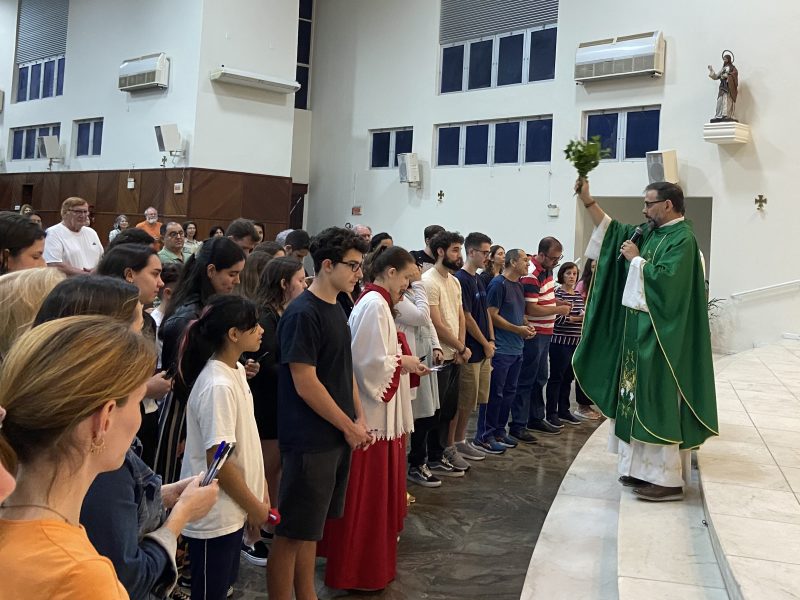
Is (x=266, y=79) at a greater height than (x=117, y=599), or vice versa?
(x=266, y=79)

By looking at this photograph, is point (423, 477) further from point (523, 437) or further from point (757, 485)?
point (757, 485)

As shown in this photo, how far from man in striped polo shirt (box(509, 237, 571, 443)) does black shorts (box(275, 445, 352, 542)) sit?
3.63m

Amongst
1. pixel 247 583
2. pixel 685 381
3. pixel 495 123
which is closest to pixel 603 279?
pixel 685 381

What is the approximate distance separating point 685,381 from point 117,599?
3511 mm

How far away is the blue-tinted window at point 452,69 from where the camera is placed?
13.7 m

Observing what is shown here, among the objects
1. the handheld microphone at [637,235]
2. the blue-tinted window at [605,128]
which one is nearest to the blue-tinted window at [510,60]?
the blue-tinted window at [605,128]

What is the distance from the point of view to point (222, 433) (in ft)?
7.83

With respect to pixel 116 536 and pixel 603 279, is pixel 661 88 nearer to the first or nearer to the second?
pixel 603 279

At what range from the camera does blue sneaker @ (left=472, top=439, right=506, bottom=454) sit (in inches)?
231

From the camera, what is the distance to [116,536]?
147cm

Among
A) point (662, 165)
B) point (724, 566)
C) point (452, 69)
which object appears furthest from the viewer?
point (452, 69)

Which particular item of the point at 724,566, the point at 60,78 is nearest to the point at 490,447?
the point at 724,566

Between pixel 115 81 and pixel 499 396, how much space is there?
12.1 metres

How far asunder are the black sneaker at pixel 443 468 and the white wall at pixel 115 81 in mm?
9516
